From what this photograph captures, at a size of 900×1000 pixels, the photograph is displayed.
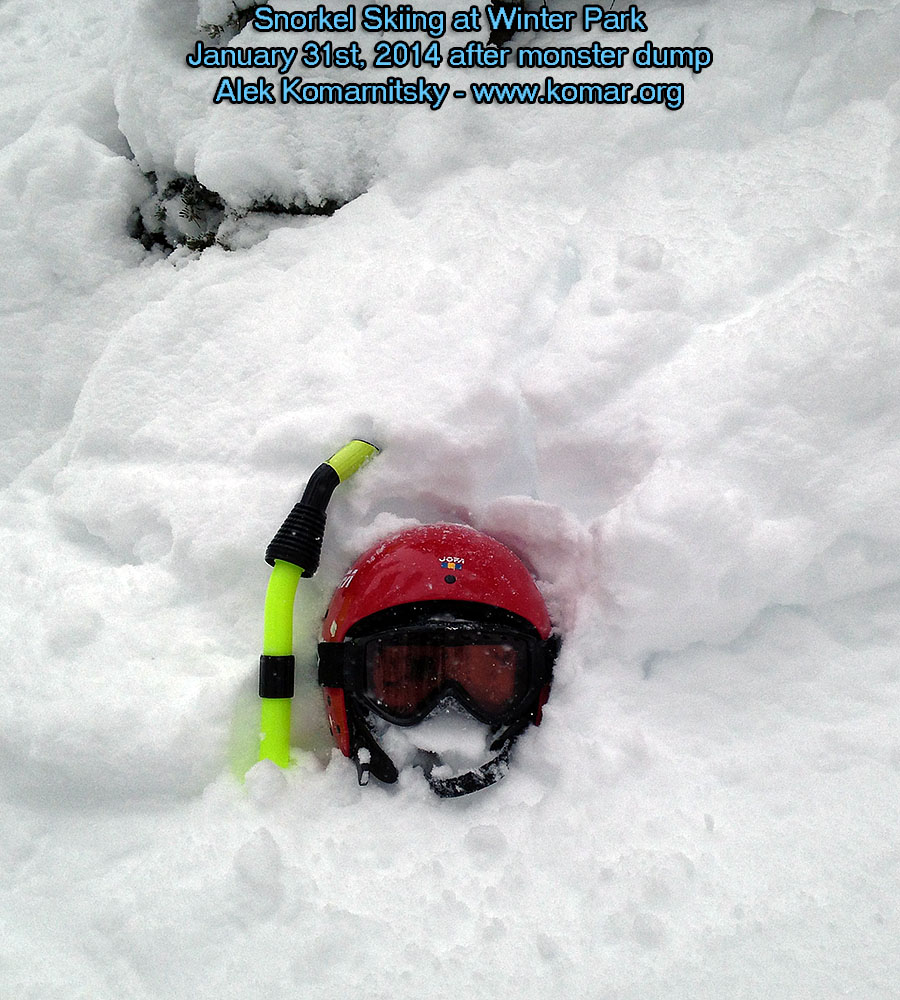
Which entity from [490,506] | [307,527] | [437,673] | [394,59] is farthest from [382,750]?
[394,59]

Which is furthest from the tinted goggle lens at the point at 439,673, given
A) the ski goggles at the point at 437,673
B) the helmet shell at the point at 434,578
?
the helmet shell at the point at 434,578

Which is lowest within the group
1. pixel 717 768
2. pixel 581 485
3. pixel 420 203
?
pixel 717 768

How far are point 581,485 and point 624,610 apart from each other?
45 cm

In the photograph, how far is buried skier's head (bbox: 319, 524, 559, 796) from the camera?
6.19ft

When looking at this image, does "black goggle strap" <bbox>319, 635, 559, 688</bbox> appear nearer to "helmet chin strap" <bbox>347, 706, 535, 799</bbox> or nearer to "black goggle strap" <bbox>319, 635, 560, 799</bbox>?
"black goggle strap" <bbox>319, 635, 560, 799</bbox>

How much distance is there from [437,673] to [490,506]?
0.59 metres

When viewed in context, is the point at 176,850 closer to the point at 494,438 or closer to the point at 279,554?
the point at 279,554

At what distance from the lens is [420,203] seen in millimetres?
2703

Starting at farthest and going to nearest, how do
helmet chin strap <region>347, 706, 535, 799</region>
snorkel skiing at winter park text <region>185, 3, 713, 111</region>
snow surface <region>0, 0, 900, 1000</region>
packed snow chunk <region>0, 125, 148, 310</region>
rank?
packed snow chunk <region>0, 125, 148, 310</region> → snorkel skiing at winter park text <region>185, 3, 713, 111</region> → helmet chin strap <region>347, 706, 535, 799</region> → snow surface <region>0, 0, 900, 1000</region>

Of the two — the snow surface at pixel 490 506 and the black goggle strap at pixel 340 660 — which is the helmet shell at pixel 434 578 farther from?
the snow surface at pixel 490 506

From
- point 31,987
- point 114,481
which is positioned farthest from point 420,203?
point 31,987

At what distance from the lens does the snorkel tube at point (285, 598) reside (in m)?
1.87

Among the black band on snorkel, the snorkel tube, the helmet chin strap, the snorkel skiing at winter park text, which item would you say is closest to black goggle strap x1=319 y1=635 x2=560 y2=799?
the helmet chin strap

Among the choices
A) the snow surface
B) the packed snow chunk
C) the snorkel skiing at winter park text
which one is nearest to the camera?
the snow surface
